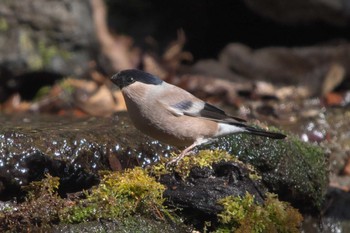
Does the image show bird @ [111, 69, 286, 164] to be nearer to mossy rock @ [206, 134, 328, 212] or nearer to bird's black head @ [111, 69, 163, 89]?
bird's black head @ [111, 69, 163, 89]

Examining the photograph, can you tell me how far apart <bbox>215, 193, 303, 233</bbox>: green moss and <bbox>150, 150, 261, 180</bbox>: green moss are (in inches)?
13.2

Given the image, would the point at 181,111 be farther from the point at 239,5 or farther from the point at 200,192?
the point at 239,5

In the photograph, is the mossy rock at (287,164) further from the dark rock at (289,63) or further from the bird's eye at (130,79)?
the dark rock at (289,63)

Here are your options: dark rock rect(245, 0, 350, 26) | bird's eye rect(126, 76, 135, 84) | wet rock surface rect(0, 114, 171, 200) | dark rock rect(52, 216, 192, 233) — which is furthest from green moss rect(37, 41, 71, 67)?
dark rock rect(52, 216, 192, 233)

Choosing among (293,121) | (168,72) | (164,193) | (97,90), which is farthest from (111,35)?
(164,193)

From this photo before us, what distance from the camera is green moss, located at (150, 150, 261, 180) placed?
5.40 meters

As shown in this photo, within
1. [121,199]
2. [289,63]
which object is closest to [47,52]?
[289,63]

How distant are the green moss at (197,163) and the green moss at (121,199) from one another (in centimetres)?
16

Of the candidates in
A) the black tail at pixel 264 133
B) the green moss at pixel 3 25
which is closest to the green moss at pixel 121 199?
the black tail at pixel 264 133

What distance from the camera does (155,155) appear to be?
6125mm

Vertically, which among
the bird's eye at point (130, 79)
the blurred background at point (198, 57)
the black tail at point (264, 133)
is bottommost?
the blurred background at point (198, 57)

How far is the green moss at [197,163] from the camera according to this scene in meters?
5.40

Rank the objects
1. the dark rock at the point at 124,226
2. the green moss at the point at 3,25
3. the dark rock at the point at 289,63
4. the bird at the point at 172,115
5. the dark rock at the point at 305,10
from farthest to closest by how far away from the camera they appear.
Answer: the dark rock at the point at 305,10
the dark rock at the point at 289,63
the green moss at the point at 3,25
the bird at the point at 172,115
the dark rock at the point at 124,226

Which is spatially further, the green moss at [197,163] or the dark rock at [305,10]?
the dark rock at [305,10]
